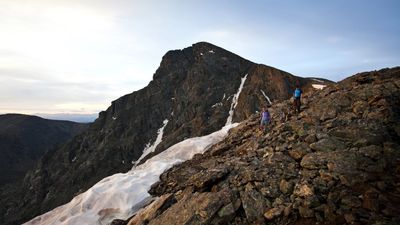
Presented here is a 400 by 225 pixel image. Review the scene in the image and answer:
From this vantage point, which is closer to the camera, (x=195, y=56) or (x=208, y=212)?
(x=208, y=212)

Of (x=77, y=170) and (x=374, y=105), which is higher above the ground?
(x=374, y=105)

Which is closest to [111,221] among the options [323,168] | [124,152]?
[323,168]

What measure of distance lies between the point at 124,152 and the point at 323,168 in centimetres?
11955

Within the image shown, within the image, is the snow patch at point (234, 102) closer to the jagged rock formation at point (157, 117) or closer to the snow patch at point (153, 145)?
the jagged rock formation at point (157, 117)

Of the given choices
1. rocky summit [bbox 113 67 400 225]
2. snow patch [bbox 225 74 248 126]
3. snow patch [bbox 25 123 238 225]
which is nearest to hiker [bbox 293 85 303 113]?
rocky summit [bbox 113 67 400 225]

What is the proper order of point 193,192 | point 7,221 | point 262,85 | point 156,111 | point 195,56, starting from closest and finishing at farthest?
point 193,192 < point 262,85 < point 7,221 < point 156,111 < point 195,56

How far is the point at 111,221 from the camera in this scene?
21.4 metres

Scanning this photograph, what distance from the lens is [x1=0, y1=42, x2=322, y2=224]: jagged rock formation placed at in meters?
110

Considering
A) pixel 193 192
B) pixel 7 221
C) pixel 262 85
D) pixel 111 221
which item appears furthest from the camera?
pixel 7 221

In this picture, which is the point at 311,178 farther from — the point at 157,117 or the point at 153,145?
the point at 157,117

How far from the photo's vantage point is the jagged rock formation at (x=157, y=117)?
10988 cm

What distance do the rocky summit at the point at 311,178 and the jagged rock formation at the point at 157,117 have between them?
81437 millimetres

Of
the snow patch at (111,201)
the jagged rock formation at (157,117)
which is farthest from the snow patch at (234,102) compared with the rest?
the snow patch at (111,201)

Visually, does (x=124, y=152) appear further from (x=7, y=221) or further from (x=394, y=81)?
(x=394, y=81)
